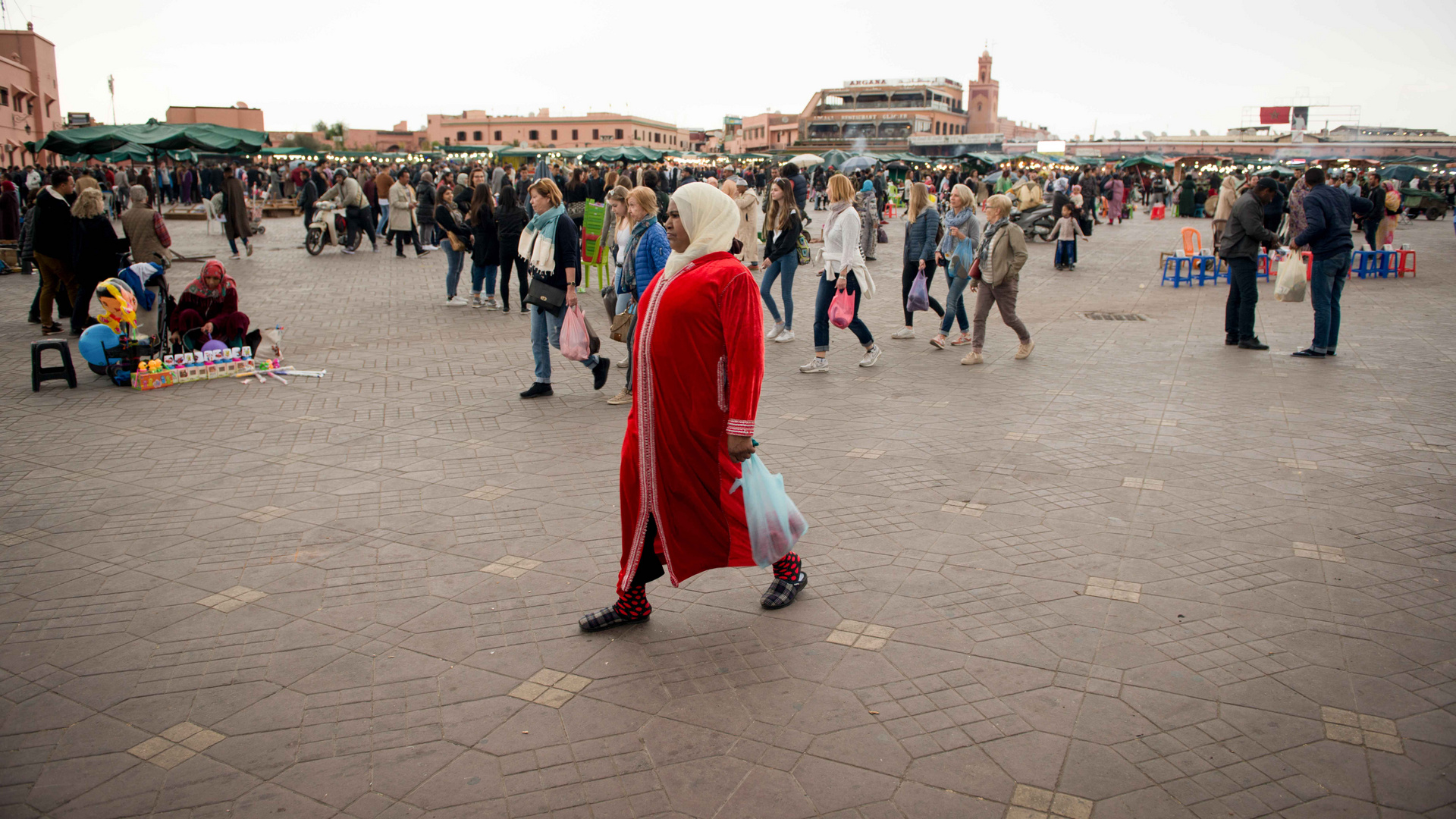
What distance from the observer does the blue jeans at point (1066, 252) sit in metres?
17.4

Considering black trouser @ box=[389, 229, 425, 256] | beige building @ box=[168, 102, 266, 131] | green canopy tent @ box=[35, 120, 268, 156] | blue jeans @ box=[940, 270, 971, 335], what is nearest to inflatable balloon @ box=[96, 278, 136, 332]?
blue jeans @ box=[940, 270, 971, 335]

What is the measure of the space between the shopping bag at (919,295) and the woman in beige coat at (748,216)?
3.47m

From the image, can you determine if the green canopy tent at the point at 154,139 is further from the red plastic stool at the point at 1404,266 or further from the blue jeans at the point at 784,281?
the red plastic stool at the point at 1404,266

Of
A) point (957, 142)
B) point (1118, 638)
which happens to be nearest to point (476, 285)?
point (1118, 638)

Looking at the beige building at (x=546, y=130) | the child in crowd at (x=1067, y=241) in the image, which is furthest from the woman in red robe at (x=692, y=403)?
the beige building at (x=546, y=130)

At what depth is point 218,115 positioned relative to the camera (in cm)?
7488

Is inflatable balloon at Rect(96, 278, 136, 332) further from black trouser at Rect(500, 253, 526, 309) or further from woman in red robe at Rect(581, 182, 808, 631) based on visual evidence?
woman in red robe at Rect(581, 182, 808, 631)

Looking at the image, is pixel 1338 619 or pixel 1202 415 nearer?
pixel 1338 619

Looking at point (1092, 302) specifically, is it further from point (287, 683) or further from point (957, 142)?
point (957, 142)

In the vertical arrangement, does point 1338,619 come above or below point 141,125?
below

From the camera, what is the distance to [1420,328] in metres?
10.7

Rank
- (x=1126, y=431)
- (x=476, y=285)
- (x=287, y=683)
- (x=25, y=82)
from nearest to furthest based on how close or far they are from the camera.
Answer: (x=287, y=683), (x=1126, y=431), (x=476, y=285), (x=25, y=82)

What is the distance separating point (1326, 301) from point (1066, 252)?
28.1 ft

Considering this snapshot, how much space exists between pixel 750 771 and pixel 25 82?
215 ft
